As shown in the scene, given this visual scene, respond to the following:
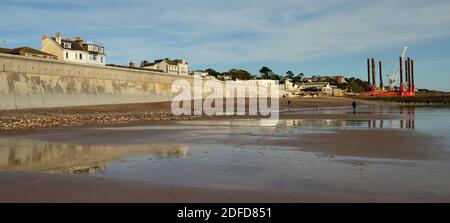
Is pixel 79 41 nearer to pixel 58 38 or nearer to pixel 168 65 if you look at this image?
pixel 58 38

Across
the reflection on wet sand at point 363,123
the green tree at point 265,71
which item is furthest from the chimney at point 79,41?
the green tree at point 265,71

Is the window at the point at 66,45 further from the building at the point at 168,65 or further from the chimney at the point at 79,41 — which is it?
the building at the point at 168,65

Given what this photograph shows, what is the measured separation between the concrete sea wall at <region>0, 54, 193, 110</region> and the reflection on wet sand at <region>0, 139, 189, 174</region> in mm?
15910

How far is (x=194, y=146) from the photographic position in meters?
14.3

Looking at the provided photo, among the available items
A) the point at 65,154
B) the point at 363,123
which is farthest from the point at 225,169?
the point at 363,123

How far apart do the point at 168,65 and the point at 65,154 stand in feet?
288

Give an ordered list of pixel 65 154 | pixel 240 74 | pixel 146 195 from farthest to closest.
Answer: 1. pixel 240 74
2. pixel 65 154
3. pixel 146 195

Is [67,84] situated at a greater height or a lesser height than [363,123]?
greater

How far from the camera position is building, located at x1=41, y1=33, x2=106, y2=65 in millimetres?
62438

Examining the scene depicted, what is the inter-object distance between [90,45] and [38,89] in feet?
136

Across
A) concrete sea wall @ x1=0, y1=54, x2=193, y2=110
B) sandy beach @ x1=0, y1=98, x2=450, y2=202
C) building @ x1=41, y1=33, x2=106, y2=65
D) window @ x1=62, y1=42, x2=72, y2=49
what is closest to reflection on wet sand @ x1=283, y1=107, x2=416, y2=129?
sandy beach @ x1=0, y1=98, x2=450, y2=202

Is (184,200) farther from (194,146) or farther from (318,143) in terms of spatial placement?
(318,143)

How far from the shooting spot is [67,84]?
36.2m
